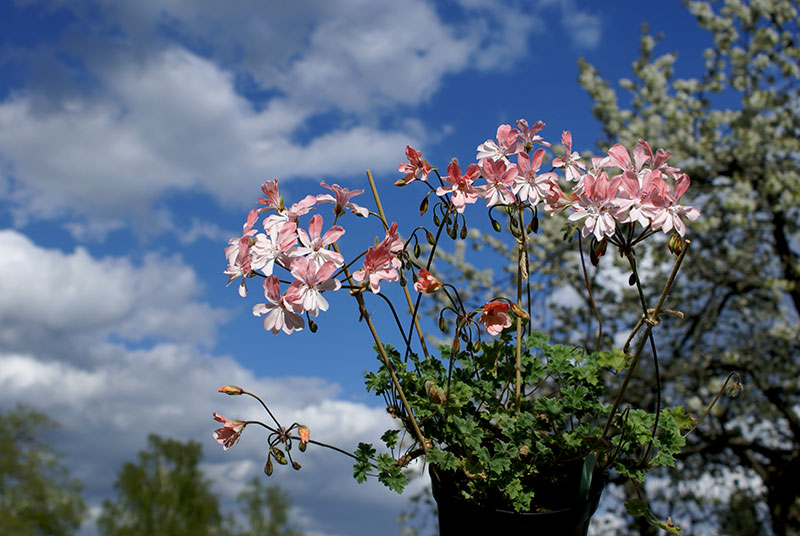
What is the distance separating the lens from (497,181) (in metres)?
1.44

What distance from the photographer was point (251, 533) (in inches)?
707

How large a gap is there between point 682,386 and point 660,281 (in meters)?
0.96

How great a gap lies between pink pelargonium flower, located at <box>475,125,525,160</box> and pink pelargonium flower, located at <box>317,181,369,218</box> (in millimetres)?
310

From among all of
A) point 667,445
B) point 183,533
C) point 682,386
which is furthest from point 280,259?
point 183,533

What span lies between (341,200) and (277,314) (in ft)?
0.95

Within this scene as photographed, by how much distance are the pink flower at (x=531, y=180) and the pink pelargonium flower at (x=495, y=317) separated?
0.24m

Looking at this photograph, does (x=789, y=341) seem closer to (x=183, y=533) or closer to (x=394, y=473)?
(x=394, y=473)

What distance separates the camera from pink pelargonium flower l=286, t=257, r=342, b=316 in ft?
3.99

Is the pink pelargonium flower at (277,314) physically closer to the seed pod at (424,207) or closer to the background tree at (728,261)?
the seed pod at (424,207)

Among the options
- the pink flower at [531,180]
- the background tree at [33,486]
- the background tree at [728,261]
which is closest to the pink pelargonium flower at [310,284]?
the pink flower at [531,180]

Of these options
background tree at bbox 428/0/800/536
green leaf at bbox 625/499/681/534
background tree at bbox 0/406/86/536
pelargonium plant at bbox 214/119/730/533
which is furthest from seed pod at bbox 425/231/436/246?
background tree at bbox 0/406/86/536

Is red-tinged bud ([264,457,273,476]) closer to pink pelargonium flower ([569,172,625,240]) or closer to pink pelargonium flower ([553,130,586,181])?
pink pelargonium flower ([569,172,625,240])

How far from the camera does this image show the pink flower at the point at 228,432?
136 centimetres

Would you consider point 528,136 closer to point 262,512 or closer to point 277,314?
point 277,314
